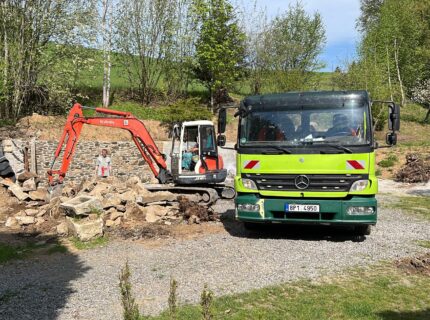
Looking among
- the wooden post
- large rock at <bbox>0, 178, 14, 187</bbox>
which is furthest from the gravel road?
the wooden post

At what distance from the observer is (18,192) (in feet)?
39.6

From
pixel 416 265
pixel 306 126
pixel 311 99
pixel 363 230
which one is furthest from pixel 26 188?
pixel 416 265

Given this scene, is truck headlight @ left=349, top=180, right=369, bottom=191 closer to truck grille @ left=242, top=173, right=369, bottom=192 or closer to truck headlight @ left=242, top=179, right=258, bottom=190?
truck grille @ left=242, top=173, right=369, bottom=192

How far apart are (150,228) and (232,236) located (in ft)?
6.09

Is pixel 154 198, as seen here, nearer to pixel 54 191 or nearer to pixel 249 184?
pixel 54 191

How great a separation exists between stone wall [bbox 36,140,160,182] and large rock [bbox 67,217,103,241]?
30.9 ft

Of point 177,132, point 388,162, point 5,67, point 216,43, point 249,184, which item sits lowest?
point 388,162

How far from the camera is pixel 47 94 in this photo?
21.2 metres

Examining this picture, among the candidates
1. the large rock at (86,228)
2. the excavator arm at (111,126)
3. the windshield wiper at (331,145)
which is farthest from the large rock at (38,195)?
the windshield wiper at (331,145)

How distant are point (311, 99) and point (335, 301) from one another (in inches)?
159

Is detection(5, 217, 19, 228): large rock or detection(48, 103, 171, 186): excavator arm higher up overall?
detection(48, 103, 171, 186): excavator arm

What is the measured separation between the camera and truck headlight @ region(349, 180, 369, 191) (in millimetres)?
7430

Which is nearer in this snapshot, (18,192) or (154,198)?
(154,198)

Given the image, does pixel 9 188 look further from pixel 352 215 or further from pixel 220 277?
pixel 352 215
